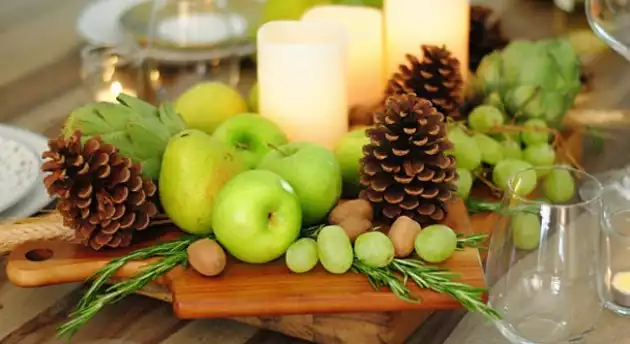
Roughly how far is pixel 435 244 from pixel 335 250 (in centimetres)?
7

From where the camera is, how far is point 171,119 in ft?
2.80

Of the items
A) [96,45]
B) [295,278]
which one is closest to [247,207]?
[295,278]

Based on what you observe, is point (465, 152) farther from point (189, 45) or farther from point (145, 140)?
point (189, 45)

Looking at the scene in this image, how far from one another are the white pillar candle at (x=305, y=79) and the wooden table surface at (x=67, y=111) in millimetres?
211

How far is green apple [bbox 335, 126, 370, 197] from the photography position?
0.84 metres

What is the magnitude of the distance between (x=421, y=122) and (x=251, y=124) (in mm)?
166

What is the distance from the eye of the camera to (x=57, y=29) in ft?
4.59

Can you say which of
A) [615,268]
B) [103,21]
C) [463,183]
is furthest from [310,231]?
[103,21]

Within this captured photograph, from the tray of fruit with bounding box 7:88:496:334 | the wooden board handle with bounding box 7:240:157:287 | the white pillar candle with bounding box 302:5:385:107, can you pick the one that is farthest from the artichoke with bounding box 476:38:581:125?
the wooden board handle with bounding box 7:240:157:287

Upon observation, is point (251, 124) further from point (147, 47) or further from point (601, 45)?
point (601, 45)

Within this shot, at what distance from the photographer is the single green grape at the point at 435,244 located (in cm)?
73

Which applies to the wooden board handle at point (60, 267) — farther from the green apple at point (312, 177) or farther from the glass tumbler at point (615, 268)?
the glass tumbler at point (615, 268)

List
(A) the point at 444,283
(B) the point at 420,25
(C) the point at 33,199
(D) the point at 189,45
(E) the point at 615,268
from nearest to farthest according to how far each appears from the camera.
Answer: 1. (A) the point at 444,283
2. (E) the point at 615,268
3. (C) the point at 33,199
4. (B) the point at 420,25
5. (D) the point at 189,45

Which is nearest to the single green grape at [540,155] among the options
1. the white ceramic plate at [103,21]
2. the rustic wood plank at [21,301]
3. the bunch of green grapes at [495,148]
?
the bunch of green grapes at [495,148]
